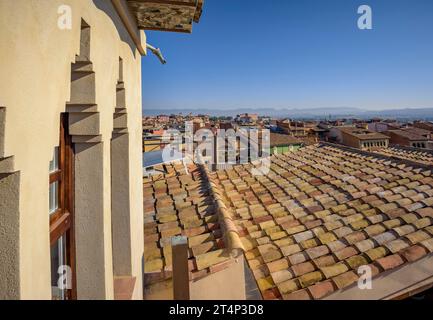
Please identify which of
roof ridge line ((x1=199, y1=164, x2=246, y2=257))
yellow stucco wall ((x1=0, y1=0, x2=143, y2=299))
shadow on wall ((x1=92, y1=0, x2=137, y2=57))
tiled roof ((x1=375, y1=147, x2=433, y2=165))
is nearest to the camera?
yellow stucco wall ((x1=0, y1=0, x2=143, y2=299))

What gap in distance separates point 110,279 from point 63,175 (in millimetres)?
931

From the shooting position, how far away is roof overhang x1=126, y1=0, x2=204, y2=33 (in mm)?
2516

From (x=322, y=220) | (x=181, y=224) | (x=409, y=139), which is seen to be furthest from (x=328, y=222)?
(x=409, y=139)

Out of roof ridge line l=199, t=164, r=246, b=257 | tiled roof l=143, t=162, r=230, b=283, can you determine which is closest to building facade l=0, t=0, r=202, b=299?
tiled roof l=143, t=162, r=230, b=283

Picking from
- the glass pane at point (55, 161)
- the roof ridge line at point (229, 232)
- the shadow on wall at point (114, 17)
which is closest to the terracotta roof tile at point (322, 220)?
the roof ridge line at point (229, 232)

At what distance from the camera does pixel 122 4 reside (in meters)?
2.41

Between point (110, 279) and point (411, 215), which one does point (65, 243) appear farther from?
point (411, 215)

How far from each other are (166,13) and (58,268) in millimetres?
2522

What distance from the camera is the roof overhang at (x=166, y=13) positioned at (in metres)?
2.52

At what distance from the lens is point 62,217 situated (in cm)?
183

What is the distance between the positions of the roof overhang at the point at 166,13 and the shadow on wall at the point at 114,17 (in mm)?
244

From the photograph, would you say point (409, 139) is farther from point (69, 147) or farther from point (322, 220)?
point (69, 147)

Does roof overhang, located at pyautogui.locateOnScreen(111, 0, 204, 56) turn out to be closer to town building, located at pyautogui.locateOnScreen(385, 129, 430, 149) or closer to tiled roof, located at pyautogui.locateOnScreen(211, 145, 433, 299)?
tiled roof, located at pyautogui.locateOnScreen(211, 145, 433, 299)

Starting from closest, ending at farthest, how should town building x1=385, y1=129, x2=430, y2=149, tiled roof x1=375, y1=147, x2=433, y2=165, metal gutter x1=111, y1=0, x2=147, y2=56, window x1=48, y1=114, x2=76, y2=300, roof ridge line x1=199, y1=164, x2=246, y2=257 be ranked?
1. window x1=48, y1=114, x2=76, y2=300
2. metal gutter x1=111, y1=0, x2=147, y2=56
3. roof ridge line x1=199, y1=164, x2=246, y2=257
4. tiled roof x1=375, y1=147, x2=433, y2=165
5. town building x1=385, y1=129, x2=430, y2=149
